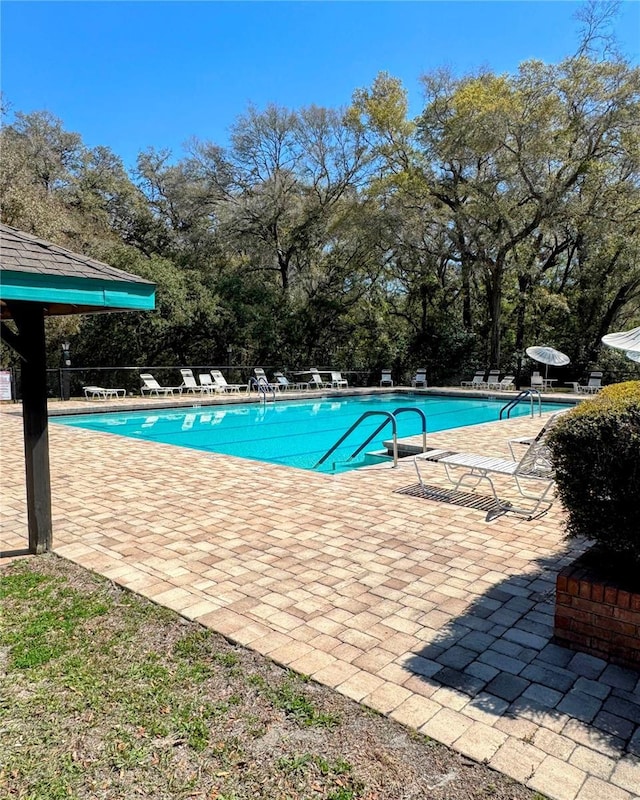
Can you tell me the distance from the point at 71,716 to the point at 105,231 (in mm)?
21582

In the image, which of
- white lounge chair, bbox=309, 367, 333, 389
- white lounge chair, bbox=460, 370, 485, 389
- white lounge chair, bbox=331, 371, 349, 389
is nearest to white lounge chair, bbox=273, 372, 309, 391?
white lounge chair, bbox=309, 367, 333, 389

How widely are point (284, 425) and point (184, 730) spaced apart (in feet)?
37.1

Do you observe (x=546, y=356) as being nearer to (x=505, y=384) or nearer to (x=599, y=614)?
(x=505, y=384)

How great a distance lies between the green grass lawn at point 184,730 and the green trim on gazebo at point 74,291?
188 centimetres

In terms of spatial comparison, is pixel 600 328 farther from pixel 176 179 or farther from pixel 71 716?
pixel 71 716

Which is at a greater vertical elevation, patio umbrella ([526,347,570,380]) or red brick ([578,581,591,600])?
patio umbrella ([526,347,570,380])

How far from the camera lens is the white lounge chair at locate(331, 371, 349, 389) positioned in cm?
2102

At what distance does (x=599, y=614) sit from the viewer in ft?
8.55

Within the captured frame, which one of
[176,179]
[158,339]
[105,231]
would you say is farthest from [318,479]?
[176,179]

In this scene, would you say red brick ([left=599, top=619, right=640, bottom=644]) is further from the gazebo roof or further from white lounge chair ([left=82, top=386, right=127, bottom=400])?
white lounge chair ([left=82, top=386, right=127, bottom=400])

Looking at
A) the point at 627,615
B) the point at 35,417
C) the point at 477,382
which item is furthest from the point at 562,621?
the point at 477,382

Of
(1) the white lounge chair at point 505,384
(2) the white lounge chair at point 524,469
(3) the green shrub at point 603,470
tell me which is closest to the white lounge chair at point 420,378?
(1) the white lounge chair at point 505,384

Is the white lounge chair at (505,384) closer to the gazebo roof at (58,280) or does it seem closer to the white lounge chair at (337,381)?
the white lounge chair at (337,381)

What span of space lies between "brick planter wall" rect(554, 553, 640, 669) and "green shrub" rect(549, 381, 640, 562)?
0.18 metres
